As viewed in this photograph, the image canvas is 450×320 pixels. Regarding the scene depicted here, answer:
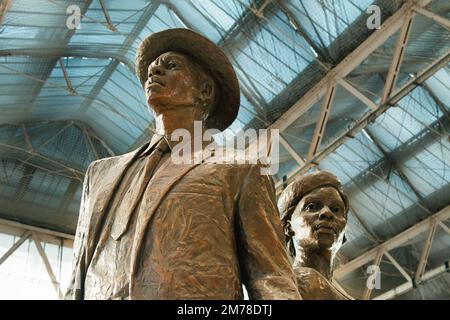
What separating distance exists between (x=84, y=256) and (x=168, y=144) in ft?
1.88

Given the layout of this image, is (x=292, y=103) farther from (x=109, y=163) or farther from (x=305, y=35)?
(x=109, y=163)

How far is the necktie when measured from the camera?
2879mm

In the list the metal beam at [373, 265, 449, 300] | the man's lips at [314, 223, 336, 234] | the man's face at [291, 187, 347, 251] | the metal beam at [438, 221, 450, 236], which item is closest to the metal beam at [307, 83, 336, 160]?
the metal beam at [438, 221, 450, 236]

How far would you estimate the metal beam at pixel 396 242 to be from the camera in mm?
18297

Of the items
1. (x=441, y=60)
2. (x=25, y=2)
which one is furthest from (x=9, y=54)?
(x=441, y=60)

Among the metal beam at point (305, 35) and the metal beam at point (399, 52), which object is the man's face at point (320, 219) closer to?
the metal beam at point (399, 52)

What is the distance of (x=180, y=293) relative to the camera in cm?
261

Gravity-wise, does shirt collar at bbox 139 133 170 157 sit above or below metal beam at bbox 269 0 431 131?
below

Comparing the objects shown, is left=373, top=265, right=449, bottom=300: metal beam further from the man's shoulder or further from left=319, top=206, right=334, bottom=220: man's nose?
the man's shoulder

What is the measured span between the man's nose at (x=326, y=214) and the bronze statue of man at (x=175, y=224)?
117 cm

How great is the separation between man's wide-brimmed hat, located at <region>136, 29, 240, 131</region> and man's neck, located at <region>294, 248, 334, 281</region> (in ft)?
3.74

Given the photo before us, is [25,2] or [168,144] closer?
[168,144]

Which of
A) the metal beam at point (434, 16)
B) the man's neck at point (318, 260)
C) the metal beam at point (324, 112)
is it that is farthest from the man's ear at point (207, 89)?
the metal beam at point (324, 112)
